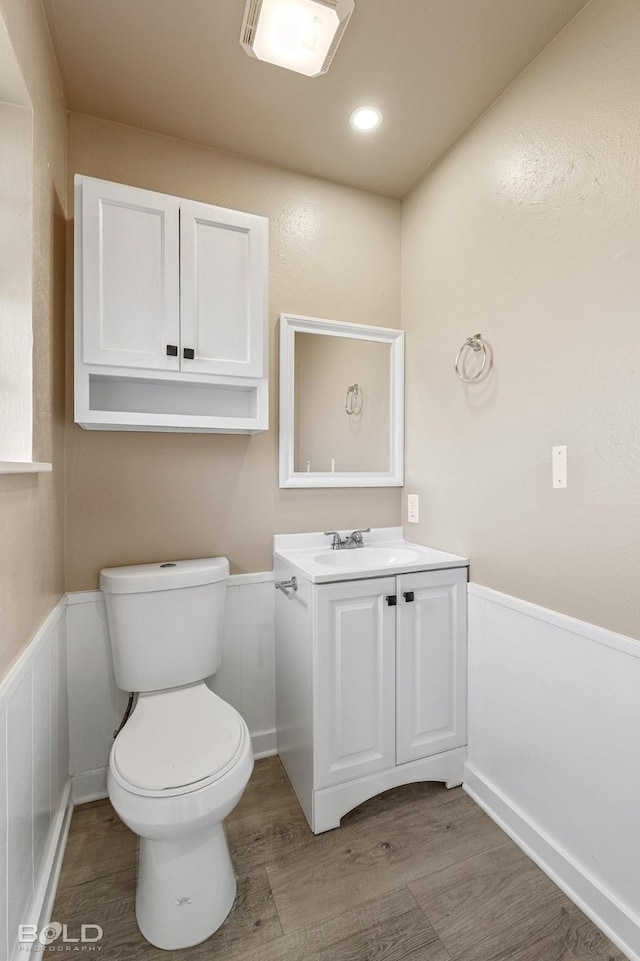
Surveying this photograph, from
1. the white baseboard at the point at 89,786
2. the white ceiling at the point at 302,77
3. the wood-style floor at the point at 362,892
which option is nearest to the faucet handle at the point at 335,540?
the wood-style floor at the point at 362,892

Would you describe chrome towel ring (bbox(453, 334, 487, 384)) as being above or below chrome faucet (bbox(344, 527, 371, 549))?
above

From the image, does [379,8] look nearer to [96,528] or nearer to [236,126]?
[236,126]

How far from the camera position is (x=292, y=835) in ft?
4.88

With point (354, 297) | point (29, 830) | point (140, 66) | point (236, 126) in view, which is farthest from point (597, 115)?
point (29, 830)

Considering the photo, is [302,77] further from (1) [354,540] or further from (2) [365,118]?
(1) [354,540]

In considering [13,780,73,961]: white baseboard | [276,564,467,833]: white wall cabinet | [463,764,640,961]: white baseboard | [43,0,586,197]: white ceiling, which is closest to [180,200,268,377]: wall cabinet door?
[43,0,586,197]: white ceiling

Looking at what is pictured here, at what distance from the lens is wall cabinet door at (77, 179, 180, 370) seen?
143 cm

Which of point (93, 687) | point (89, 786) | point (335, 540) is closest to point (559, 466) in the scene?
point (335, 540)

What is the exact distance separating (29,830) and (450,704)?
4.50ft

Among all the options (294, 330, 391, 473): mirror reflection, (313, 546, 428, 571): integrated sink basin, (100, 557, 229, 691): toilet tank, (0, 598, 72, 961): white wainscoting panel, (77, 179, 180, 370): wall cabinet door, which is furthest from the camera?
(294, 330, 391, 473): mirror reflection

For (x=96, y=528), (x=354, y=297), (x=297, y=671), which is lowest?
(x=297, y=671)

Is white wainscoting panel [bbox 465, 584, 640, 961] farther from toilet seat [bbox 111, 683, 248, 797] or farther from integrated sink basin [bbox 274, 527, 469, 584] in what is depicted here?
toilet seat [bbox 111, 683, 248, 797]

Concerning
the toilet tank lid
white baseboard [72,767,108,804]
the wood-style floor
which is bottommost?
the wood-style floor

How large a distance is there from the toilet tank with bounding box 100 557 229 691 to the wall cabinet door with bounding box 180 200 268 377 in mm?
758
